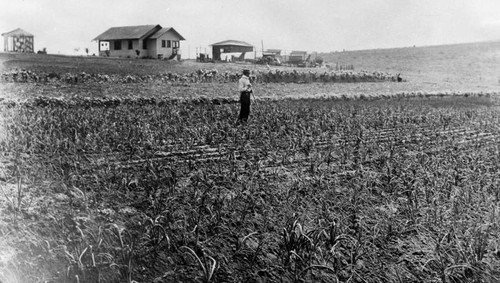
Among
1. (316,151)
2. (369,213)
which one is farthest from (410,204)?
(316,151)

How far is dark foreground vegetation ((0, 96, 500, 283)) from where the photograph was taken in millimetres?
4188

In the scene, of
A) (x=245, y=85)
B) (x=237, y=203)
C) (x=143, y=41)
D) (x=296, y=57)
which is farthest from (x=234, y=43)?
(x=237, y=203)

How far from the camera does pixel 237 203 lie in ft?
18.5

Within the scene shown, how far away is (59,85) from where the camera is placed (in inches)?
717

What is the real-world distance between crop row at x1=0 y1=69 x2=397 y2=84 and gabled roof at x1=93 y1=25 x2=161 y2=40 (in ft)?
48.6

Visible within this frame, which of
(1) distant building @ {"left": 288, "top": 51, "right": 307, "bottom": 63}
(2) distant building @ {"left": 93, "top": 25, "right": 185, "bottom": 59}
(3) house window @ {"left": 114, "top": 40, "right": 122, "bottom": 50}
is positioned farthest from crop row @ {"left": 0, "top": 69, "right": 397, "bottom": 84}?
(3) house window @ {"left": 114, "top": 40, "right": 122, "bottom": 50}

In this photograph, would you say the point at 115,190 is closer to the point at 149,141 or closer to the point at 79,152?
the point at 79,152

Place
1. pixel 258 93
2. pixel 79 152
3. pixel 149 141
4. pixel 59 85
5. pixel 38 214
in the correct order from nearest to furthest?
pixel 38 214
pixel 79 152
pixel 149 141
pixel 59 85
pixel 258 93

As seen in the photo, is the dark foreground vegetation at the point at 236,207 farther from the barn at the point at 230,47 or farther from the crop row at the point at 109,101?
the barn at the point at 230,47

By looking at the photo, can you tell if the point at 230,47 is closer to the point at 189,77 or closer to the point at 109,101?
the point at 189,77

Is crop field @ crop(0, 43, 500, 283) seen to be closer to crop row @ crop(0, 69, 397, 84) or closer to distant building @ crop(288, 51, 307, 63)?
crop row @ crop(0, 69, 397, 84)

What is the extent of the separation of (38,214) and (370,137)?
7857 mm

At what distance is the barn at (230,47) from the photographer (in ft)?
149

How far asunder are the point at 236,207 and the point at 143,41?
3902 cm
